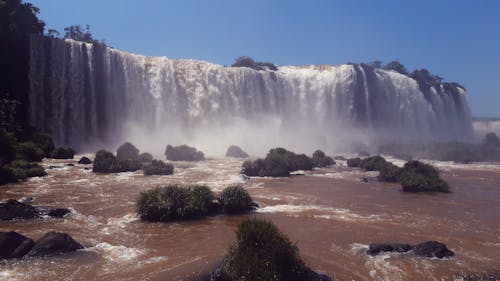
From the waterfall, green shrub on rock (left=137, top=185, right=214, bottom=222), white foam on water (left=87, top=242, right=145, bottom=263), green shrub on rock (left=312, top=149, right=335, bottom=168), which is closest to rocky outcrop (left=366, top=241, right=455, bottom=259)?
white foam on water (left=87, top=242, right=145, bottom=263)

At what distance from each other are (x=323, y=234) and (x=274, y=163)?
15597 millimetres

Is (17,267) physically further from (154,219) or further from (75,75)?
(75,75)

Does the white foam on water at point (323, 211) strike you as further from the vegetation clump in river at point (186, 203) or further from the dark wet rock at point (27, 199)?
the dark wet rock at point (27, 199)

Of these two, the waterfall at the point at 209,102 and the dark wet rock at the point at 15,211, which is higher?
the waterfall at the point at 209,102

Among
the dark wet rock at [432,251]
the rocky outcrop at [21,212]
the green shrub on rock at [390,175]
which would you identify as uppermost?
the green shrub on rock at [390,175]

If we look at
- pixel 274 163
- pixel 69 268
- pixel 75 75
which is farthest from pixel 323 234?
pixel 75 75

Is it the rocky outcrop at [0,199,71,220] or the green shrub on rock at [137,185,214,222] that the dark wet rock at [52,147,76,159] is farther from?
the green shrub on rock at [137,185,214,222]

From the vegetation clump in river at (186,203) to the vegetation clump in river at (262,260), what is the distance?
5446mm

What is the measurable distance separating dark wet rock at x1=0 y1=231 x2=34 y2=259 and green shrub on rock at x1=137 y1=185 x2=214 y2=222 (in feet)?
13.8

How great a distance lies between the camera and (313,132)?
2354 inches

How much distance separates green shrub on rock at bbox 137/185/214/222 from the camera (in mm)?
13000

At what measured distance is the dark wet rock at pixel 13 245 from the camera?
8.70 metres

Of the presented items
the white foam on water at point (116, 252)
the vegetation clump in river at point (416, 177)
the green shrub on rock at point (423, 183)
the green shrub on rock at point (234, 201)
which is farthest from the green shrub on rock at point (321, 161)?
the white foam on water at point (116, 252)

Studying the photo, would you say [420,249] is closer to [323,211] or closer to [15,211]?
[323,211]
